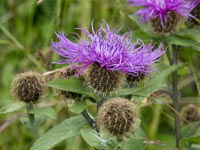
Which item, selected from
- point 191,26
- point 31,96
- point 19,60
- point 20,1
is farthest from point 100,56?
point 20,1

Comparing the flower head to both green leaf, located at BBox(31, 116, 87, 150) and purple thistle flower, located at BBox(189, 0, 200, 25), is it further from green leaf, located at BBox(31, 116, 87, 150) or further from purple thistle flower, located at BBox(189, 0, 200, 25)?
green leaf, located at BBox(31, 116, 87, 150)

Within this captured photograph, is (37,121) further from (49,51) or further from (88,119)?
(49,51)

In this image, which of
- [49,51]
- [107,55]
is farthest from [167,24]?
[49,51]

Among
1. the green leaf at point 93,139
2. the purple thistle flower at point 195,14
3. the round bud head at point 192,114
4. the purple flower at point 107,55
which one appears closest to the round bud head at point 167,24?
the purple thistle flower at point 195,14

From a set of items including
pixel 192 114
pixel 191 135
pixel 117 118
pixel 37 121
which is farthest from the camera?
pixel 192 114

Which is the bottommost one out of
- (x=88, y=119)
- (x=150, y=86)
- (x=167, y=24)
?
(x=88, y=119)

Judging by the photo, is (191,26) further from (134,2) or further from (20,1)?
(20,1)

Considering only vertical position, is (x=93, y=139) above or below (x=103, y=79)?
below

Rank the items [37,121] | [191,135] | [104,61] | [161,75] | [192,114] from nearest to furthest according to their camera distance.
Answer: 1. [104,61]
2. [161,75]
3. [37,121]
4. [191,135]
5. [192,114]
